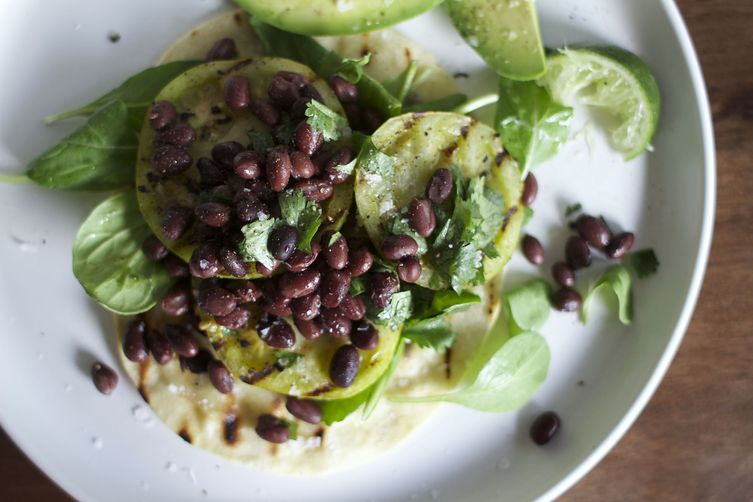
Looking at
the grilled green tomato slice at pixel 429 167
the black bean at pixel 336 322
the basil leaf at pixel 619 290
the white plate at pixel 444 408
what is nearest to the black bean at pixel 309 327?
the black bean at pixel 336 322

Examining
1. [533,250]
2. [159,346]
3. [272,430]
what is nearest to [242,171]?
[159,346]

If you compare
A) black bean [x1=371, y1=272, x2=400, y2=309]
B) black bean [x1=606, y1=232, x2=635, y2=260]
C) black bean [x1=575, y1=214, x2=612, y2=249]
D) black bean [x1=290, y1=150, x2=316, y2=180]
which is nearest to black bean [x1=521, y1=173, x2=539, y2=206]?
black bean [x1=575, y1=214, x2=612, y2=249]

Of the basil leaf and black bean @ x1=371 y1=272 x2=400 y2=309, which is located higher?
black bean @ x1=371 y1=272 x2=400 y2=309

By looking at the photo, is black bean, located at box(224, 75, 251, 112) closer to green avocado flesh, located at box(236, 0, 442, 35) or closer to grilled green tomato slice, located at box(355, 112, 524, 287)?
green avocado flesh, located at box(236, 0, 442, 35)

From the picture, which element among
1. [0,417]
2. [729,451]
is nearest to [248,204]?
[0,417]

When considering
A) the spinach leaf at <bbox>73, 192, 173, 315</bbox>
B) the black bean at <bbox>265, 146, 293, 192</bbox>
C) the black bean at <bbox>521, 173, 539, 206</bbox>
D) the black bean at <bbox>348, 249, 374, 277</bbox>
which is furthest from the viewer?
the black bean at <bbox>521, 173, 539, 206</bbox>

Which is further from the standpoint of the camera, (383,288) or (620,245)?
(620,245)

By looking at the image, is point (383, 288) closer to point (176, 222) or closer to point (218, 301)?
point (218, 301)
